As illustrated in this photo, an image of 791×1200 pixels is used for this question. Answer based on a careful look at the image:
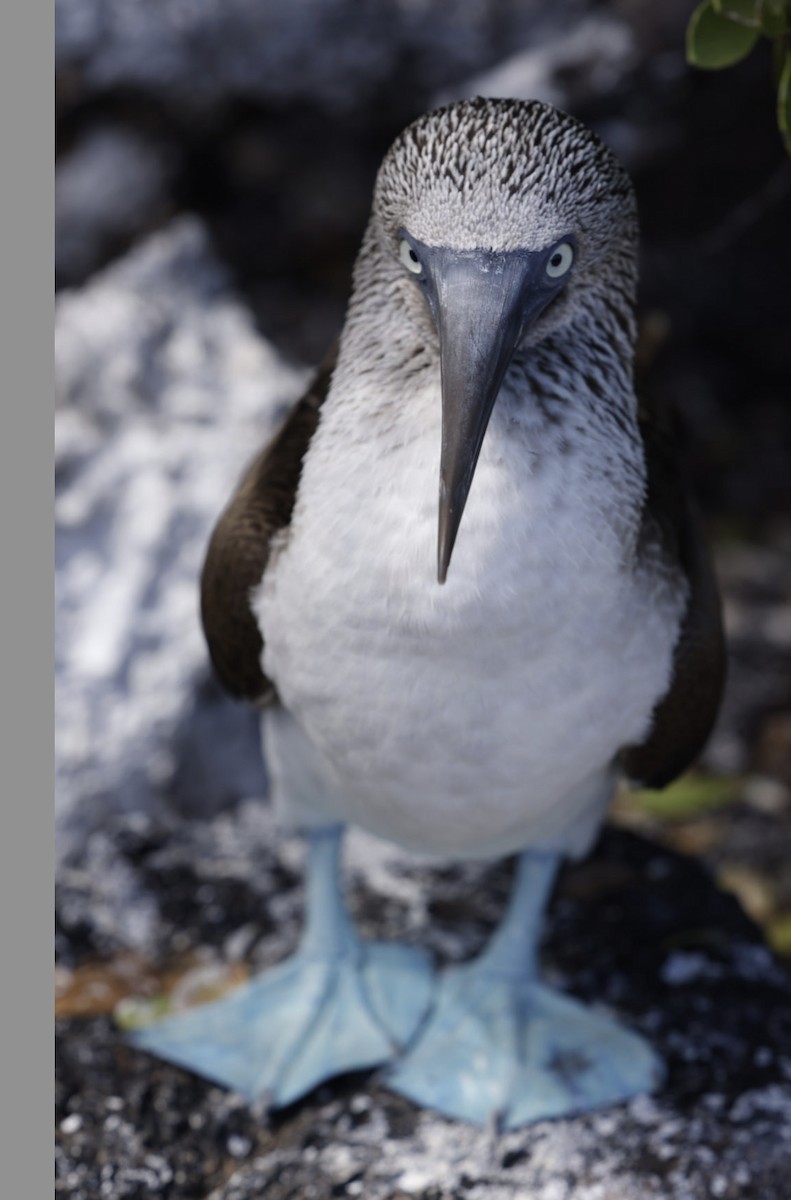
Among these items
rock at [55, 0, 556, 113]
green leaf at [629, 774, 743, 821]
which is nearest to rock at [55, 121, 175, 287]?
rock at [55, 0, 556, 113]

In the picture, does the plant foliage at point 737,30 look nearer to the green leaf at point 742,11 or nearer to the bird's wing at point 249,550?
the green leaf at point 742,11

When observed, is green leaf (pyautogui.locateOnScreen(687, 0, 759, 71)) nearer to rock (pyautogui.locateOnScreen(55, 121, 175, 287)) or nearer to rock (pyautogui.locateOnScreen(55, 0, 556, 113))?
rock (pyautogui.locateOnScreen(55, 0, 556, 113))

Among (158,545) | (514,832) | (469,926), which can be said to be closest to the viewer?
(514,832)

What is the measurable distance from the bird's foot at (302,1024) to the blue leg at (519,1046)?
67 mm

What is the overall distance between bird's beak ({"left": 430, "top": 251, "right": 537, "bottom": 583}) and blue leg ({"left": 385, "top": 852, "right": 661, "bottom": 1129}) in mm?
Answer: 1099

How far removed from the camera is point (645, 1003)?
2.73 metres

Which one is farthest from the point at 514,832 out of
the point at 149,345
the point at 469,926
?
the point at 149,345

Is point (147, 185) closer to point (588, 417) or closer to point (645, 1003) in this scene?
point (588, 417)

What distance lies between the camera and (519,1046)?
8.41ft

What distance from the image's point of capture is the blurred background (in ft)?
8.71

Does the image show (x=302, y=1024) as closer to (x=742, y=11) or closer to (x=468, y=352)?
(x=468, y=352)

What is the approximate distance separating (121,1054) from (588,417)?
1.52 m

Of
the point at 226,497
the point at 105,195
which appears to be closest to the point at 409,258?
the point at 226,497

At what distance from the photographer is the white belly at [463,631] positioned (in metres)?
1.86
